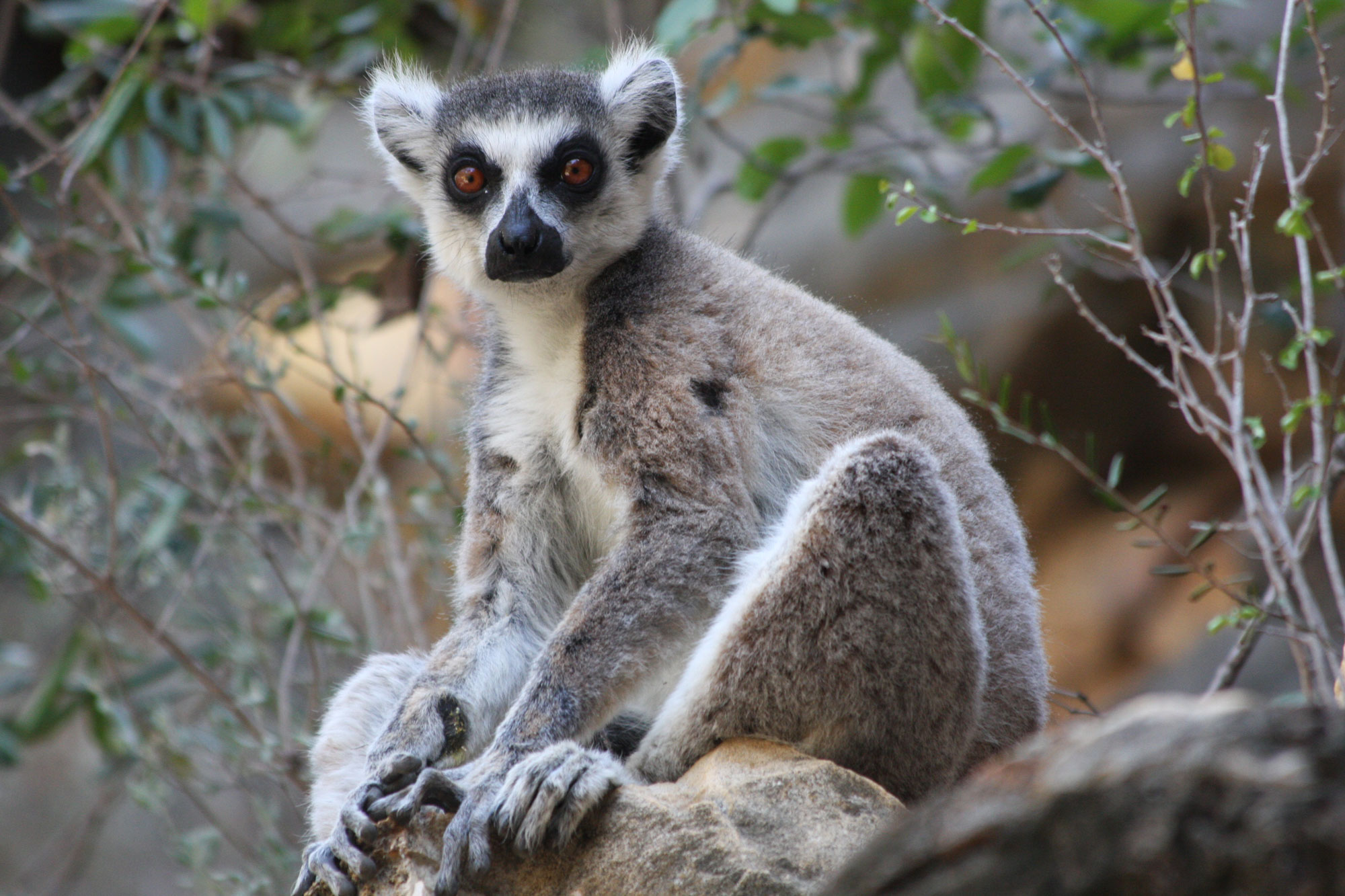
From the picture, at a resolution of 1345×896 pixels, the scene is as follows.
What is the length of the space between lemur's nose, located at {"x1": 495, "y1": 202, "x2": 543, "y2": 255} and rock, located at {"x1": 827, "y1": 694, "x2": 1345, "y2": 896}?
107 inches

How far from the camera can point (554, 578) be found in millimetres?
3963

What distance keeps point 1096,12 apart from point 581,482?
12.1 feet

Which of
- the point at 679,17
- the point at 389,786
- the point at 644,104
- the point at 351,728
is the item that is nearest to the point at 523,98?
the point at 644,104

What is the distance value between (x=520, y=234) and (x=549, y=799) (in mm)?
1836

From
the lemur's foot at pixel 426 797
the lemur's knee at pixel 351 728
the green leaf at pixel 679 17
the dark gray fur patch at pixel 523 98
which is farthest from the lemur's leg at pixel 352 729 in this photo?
the green leaf at pixel 679 17

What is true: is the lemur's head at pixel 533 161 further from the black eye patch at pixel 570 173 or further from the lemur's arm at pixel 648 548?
the lemur's arm at pixel 648 548

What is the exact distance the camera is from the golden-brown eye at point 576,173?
4055 millimetres

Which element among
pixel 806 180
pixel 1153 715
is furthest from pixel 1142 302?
pixel 1153 715

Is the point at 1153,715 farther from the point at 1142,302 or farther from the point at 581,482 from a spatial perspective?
the point at 1142,302

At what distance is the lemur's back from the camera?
3.56 meters

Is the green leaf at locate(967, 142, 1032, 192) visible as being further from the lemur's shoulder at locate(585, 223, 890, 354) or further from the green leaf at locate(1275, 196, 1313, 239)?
the green leaf at locate(1275, 196, 1313, 239)

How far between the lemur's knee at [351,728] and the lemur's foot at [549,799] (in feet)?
3.10

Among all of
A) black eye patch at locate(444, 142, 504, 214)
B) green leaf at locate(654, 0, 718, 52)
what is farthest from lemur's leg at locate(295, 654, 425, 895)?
green leaf at locate(654, 0, 718, 52)

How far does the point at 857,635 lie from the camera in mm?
3027
